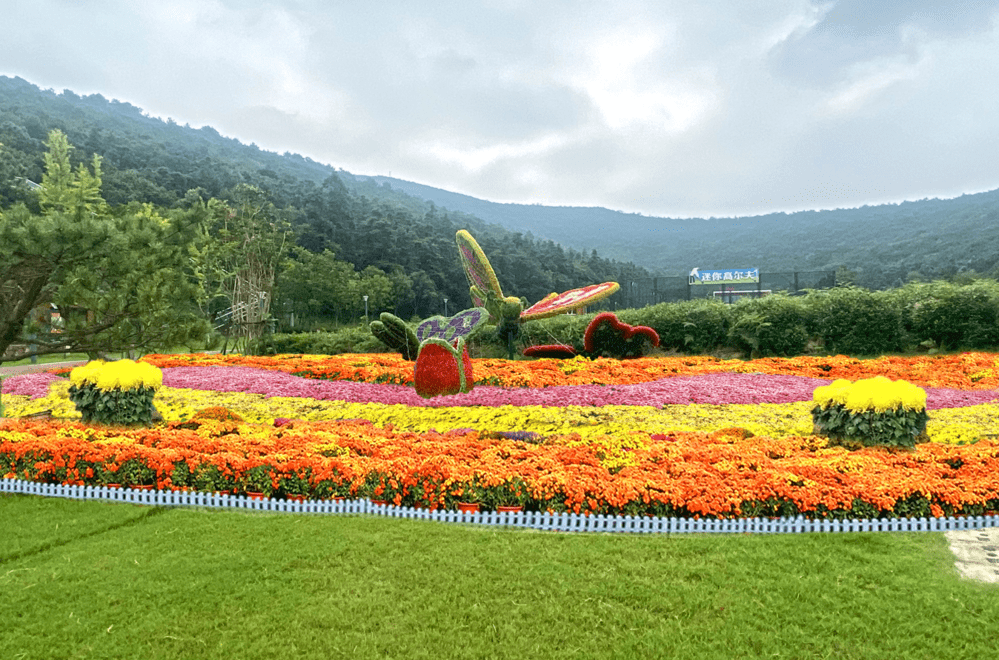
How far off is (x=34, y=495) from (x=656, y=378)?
7.72 metres

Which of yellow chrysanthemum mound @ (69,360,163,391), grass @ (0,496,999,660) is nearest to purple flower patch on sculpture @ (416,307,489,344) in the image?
yellow chrysanthemum mound @ (69,360,163,391)

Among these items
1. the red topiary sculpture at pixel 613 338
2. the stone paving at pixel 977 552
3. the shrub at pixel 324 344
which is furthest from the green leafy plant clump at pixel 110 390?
the shrub at pixel 324 344

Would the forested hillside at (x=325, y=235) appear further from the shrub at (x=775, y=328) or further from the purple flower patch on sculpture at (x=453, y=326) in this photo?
the shrub at (x=775, y=328)

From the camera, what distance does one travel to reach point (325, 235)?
4478 cm

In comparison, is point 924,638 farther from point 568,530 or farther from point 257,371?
point 257,371

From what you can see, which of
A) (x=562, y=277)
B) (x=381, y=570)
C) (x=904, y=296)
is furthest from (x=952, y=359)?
(x=562, y=277)

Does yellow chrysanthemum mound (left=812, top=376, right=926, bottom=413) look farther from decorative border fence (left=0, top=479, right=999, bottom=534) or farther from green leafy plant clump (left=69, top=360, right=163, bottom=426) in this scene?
green leafy plant clump (left=69, top=360, right=163, bottom=426)

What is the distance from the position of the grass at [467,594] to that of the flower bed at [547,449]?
36 cm

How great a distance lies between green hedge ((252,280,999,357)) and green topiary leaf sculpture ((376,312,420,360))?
4.30 metres

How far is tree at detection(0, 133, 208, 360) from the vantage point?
12.6 feet

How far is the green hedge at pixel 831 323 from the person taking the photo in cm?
1256

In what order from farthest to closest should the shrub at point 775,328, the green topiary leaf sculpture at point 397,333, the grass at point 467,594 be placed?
the shrub at point 775,328 → the green topiary leaf sculpture at point 397,333 → the grass at point 467,594

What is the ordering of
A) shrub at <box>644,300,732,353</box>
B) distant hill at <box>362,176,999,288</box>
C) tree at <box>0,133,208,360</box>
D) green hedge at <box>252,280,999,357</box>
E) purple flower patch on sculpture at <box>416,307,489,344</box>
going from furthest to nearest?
distant hill at <box>362,176,999,288</box> < shrub at <box>644,300,732,353</box> < green hedge at <box>252,280,999,357</box> < purple flower patch on sculpture at <box>416,307,489,344</box> < tree at <box>0,133,208,360</box>

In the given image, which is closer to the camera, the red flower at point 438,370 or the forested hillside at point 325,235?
the red flower at point 438,370
